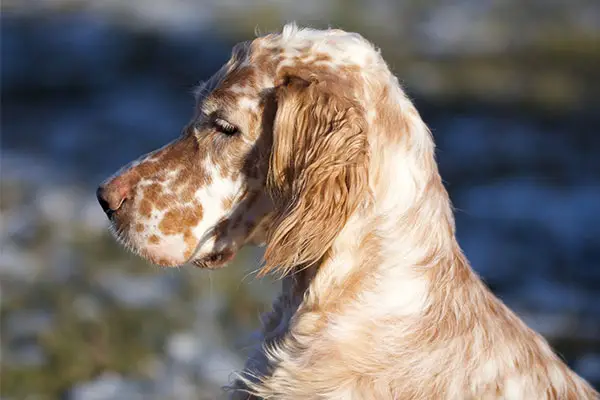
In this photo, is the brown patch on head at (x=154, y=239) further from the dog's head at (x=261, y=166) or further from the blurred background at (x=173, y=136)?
the blurred background at (x=173, y=136)

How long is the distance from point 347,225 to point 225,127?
0.52 metres

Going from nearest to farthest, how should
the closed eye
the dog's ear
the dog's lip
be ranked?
1. the dog's ear
2. the closed eye
3. the dog's lip

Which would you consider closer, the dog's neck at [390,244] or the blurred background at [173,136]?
the dog's neck at [390,244]

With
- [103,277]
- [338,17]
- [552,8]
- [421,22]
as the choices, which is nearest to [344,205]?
[103,277]

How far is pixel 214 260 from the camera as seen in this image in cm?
366

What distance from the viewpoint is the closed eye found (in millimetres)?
3459

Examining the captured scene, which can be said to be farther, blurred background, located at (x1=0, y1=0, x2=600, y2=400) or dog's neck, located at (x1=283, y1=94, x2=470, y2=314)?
blurred background, located at (x1=0, y1=0, x2=600, y2=400)

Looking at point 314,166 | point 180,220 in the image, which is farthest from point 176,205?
point 314,166

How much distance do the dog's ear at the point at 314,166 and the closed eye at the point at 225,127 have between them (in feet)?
0.61

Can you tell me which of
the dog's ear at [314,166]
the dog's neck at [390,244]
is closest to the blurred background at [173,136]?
the dog's ear at [314,166]

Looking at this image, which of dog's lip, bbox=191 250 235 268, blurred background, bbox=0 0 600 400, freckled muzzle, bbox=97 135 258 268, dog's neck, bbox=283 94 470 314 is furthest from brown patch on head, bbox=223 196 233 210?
blurred background, bbox=0 0 600 400

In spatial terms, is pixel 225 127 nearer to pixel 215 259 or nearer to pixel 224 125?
pixel 224 125

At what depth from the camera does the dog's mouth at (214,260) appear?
3625mm

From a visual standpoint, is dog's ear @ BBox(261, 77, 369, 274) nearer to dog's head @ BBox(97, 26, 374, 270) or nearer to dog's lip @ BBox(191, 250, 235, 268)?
dog's head @ BBox(97, 26, 374, 270)
